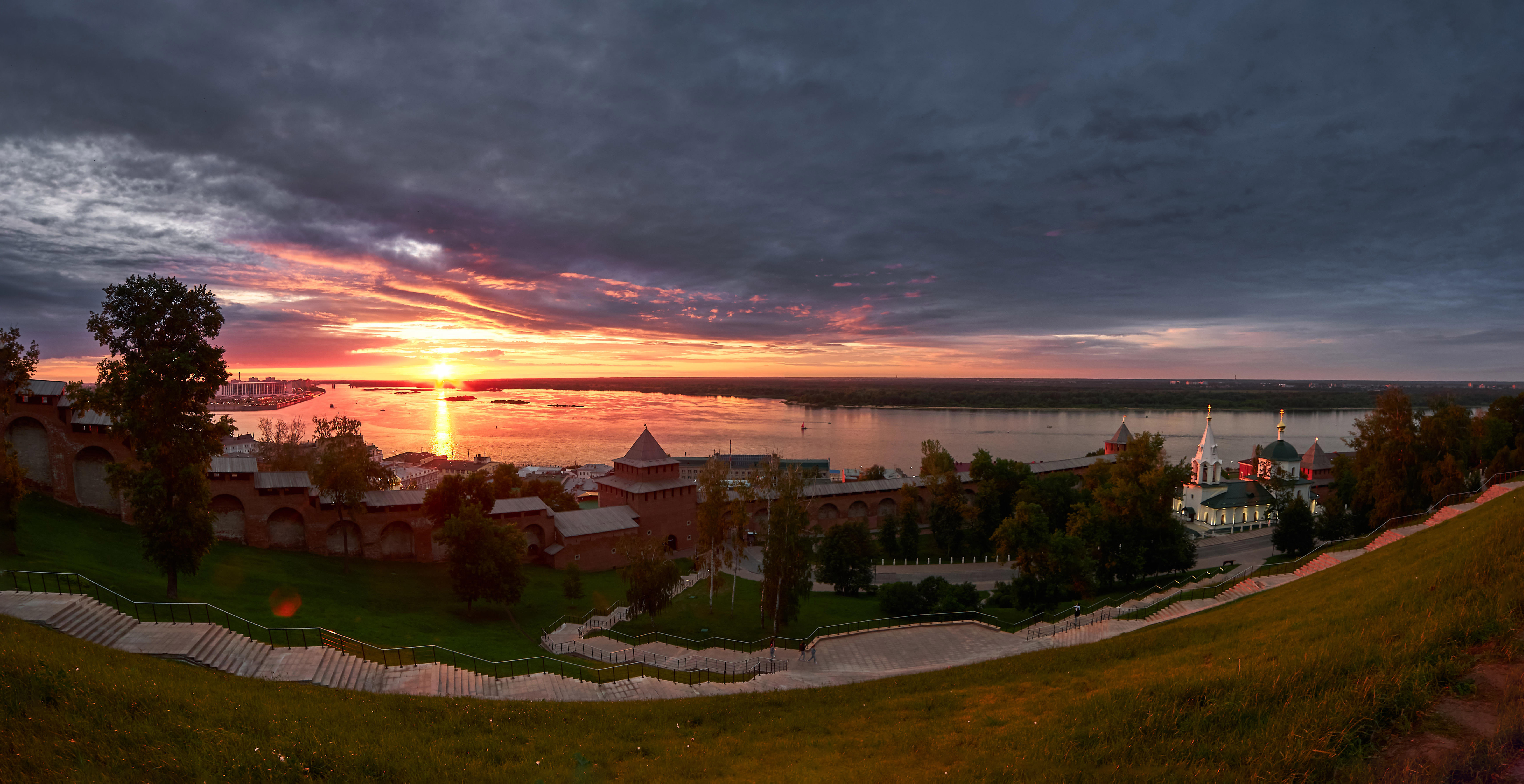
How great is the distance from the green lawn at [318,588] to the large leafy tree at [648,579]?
324 cm

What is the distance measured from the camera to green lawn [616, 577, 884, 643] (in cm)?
2148

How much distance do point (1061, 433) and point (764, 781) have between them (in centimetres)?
11709

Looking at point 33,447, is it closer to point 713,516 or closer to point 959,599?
point 713,516

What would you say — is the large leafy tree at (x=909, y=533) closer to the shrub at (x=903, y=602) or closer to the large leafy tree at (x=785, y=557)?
the shrub at (x=903, y=602)

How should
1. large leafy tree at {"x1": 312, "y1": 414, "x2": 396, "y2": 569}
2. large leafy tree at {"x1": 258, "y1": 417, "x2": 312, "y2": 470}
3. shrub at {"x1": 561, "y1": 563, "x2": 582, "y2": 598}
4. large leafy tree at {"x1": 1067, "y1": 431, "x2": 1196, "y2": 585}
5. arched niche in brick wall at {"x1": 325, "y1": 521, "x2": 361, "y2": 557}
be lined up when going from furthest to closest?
large leafy tree at {"x1": 258, "y1": 417, "x2": 312, "y2": 470} < arched niche in brick wall at {"x1": 325, "y1": 521, "x2": 361, "y2": 557} < large leafy tree at {"x1": 1067, "y1": 431, "x2": 1196, "y2": 585} < large leafy tree at {"x1": 312, "y1": 414, "x2": 396, "y2": 569} < shrub at {"x1": 561, "y1": 563, "x2": 582, "y2": 598}

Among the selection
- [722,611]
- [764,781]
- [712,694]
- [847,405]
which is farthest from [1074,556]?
[847,405]

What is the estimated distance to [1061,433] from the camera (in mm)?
110750

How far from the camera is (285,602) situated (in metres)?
17.8

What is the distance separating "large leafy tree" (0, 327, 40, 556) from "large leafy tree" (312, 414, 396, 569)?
7817 mm

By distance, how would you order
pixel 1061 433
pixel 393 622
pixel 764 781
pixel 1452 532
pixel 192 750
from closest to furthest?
pixel 192 750 < pixel 764 781 < pixel 1452 532 < pixel 393 622 < pixel 1061 433

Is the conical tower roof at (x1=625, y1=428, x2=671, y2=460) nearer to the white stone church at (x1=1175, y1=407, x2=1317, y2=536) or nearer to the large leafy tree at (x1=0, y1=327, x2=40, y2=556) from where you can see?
the large leafy tree at (x1=0, y1=327, x2=40, y2=556)

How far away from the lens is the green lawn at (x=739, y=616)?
2148 centimetres

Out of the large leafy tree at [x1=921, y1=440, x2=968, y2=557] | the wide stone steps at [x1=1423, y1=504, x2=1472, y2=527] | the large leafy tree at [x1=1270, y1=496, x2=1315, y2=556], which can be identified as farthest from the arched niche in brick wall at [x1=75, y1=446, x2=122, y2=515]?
the large leafy tree at [x1=1270, y1=496, x2=1315, y2=556]

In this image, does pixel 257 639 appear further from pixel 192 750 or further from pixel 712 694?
pixel 712 694
